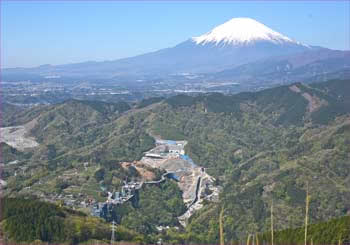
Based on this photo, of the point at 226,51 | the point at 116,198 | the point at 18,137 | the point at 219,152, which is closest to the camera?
the point at 116,198

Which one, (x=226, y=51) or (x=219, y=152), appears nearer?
(x=219, y=152)

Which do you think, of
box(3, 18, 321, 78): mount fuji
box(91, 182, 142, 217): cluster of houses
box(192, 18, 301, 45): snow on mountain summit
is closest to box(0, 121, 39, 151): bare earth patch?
box(91, 182, 142, 217): cluster of houses

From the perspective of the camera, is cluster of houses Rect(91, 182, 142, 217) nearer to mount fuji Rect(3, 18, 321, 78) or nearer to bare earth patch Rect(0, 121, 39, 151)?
bare earth patch Rect(0, 121, 39, 151)

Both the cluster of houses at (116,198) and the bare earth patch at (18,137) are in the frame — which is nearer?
the cluster of houses at (116,198)

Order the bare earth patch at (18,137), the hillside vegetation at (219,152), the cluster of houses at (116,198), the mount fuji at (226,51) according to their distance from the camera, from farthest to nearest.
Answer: the mount fuji at (226,51) → the bare earth patch at (18,137) → the hillside vegetation at (219,152) → the cluster of houses at (116,198)

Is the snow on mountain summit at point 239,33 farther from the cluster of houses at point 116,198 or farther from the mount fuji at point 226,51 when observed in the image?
the cluster of houses at point 116,198

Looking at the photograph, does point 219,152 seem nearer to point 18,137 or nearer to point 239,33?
point 18,137

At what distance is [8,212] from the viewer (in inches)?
906

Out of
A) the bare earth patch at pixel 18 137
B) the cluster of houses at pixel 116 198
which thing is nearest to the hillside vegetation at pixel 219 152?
the cluster of houses at pixel 116 198

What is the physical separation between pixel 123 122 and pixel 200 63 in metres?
128

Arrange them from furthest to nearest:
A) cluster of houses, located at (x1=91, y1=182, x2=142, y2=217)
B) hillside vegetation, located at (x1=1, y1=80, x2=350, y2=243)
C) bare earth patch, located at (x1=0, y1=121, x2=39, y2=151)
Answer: bare earth patch, located at (x1=0, y1=121, x2=39, y2=151), hillside vegetation, located at (x1=1, y1=80, x2=350, y2=243), cluster of houses, located at (x1=91, y1=182, x2=142, y2=217)

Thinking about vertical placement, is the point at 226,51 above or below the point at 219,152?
above

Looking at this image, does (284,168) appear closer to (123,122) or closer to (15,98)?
(123,122)

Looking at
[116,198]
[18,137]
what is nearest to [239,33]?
[18,137]
